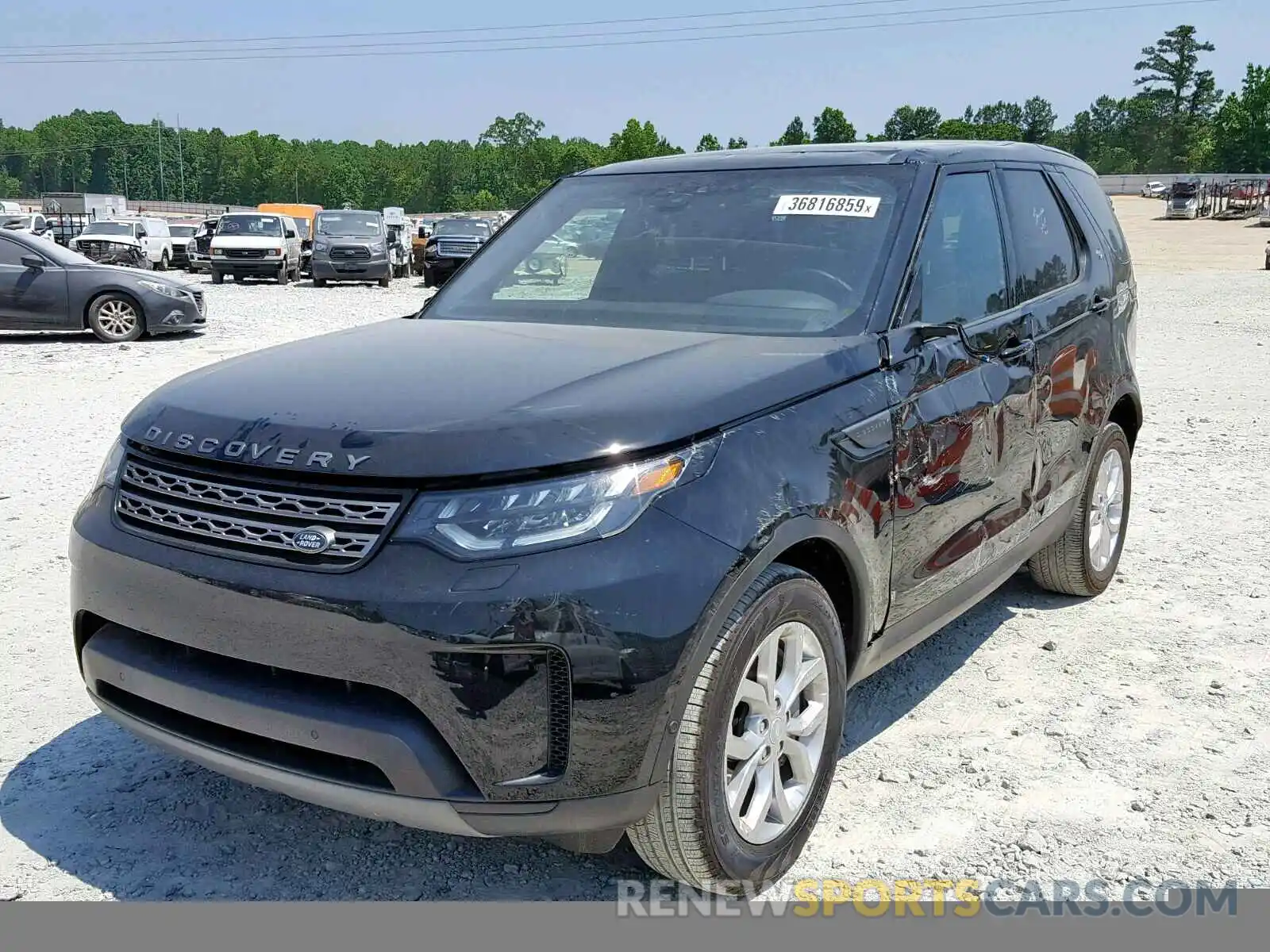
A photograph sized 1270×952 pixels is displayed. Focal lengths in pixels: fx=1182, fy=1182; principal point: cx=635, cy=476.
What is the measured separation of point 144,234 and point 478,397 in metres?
34.5

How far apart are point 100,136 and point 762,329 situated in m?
183

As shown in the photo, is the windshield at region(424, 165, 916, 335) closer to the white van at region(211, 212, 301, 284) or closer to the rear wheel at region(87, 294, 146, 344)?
the rear wheel at region(87, 294, 146, 344)

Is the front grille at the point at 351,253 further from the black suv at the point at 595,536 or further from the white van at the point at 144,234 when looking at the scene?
the black suv at the point at 595,536

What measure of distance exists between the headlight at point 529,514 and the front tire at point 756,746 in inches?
14.9

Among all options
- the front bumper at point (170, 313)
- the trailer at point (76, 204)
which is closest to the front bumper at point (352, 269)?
the front bumper at point (170, 313)

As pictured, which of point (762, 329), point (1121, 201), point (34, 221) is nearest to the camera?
point (762, 329)

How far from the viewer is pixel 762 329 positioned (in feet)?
11.6

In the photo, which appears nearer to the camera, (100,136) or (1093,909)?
(1093,909)

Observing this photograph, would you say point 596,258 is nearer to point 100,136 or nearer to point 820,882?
point 820,882

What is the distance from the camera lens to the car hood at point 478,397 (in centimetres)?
254

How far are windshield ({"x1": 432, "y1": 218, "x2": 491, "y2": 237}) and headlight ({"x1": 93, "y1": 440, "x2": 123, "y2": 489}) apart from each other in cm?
2564

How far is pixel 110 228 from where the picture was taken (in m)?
32.6

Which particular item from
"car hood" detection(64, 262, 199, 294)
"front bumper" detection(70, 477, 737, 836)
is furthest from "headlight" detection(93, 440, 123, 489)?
"car hood" detection(64, 262, 199, 294)

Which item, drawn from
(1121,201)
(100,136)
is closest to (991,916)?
(1121,201)
